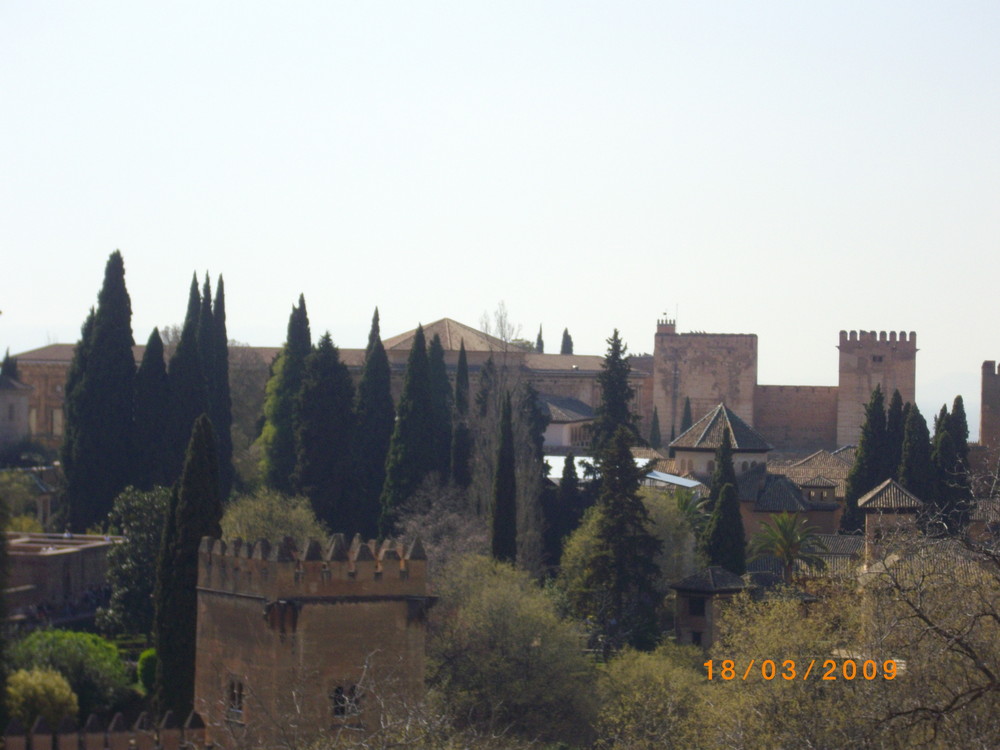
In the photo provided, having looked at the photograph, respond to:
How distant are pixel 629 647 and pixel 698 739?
813 centimetres

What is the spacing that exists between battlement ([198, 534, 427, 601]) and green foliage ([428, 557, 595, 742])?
2988 millimetres

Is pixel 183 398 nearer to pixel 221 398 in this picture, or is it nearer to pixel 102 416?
pixel 102 416

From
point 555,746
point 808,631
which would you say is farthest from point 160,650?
point 808,631

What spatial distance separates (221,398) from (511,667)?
15697 millimetres

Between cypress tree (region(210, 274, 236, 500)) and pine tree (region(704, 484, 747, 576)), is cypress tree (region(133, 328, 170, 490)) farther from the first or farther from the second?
pine tree (region(704, 484, 747, 576))

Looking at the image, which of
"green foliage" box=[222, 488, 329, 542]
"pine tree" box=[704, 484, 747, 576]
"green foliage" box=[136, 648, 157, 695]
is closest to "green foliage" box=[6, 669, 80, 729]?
"green foliage" box=[136, 648, 157, 695]

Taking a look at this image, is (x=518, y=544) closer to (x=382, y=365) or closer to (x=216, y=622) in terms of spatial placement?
(x=382, y=365)

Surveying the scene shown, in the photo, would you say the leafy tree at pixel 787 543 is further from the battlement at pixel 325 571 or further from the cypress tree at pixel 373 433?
the battlement at pixel 325 571

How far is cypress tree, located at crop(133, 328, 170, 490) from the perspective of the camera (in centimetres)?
3448

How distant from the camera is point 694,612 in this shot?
30484 millimetres

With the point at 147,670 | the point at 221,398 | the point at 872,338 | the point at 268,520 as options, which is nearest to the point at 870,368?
the point at 872,338

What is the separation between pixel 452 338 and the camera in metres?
55.6

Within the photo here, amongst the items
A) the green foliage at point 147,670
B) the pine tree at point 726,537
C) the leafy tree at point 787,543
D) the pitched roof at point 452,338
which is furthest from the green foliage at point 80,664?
the pitched roof at point 452,338

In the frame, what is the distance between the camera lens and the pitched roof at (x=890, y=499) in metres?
34.1
